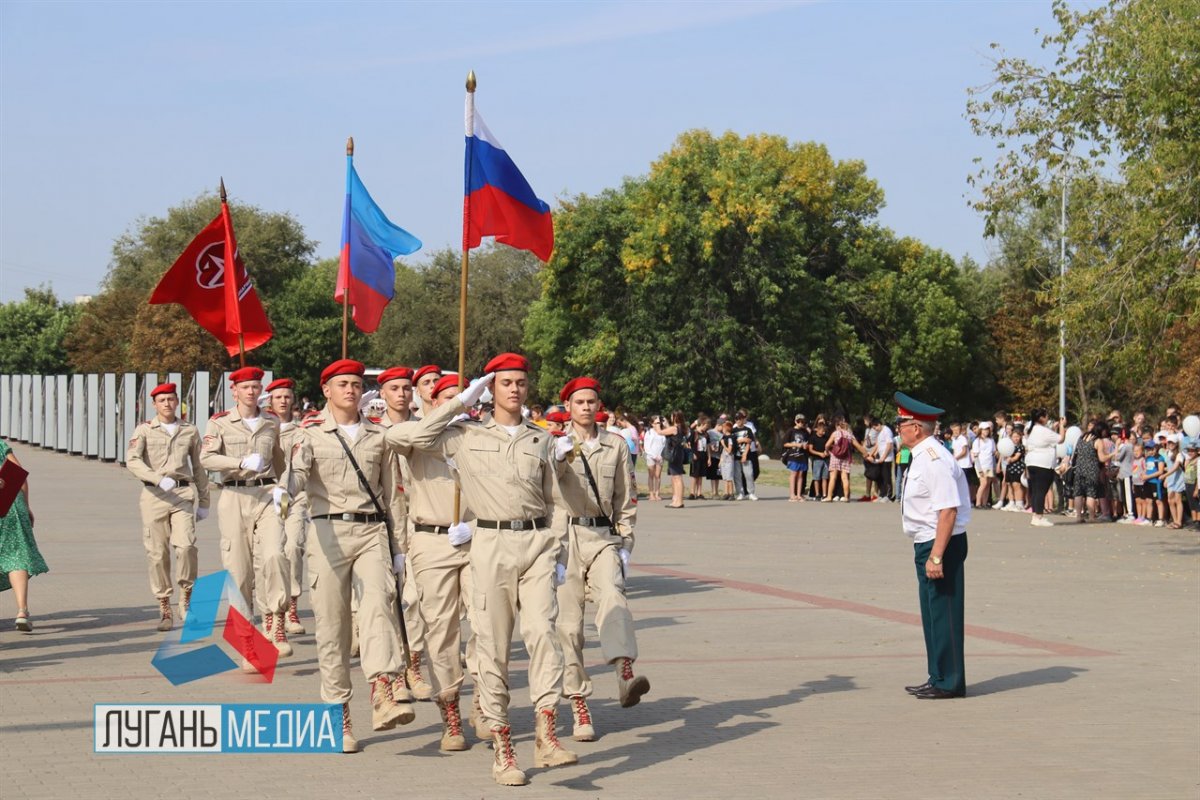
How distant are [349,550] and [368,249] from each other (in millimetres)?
6012

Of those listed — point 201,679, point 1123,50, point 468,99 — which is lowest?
point 201,679

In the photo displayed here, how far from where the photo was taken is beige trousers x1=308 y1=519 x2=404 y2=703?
8.20m

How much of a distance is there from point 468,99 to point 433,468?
281 cm

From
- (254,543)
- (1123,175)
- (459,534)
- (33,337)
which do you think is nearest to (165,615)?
(254,543)

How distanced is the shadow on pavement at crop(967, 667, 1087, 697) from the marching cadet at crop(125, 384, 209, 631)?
6449mm

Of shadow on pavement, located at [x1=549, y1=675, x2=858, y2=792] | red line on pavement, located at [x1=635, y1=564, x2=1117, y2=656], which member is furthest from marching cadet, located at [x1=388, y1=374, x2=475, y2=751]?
red line on pavement, located at [x1=635, y1=564, x2=1117, y2=656]

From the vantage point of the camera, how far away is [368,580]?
8.40 m

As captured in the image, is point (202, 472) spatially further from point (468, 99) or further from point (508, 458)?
point (508, 458)

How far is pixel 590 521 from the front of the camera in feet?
31.2

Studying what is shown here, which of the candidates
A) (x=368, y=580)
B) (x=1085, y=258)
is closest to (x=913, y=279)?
(x=1085, y=258)

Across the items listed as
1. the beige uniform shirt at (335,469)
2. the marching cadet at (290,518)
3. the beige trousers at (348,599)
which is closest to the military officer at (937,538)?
the beige uniform shirt at (335,469)

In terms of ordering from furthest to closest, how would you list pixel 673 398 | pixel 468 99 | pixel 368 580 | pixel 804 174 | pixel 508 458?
pixel 804 174 → pixel 673 398 → pixel 468 99 → pixel 368 580 → pixel 508 458

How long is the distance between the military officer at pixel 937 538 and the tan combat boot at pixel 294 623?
203 inches

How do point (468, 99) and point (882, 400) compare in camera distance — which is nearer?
point (468, 99)
